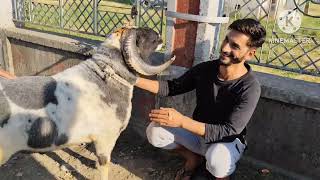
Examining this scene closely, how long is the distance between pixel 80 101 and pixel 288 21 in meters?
2.52

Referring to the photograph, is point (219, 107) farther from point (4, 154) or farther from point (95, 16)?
point (95, 16)

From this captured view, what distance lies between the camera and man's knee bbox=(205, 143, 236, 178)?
3070 millimetres

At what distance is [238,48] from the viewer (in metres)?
2.94

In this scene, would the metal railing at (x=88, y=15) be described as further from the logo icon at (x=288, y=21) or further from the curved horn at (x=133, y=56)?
the logo icon at (x=288, y=21)

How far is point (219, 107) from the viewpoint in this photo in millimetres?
3256

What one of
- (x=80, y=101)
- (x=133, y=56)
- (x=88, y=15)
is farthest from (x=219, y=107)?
(x=88, y=15)

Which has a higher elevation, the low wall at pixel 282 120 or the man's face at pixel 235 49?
the man's face at pixel 235 49

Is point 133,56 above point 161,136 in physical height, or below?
above

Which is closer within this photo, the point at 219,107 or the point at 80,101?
the point at 80,101

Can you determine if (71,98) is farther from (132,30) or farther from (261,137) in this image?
(261,137)

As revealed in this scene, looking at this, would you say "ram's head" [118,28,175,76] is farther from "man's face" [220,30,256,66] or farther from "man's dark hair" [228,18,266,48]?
"man's dark hair" [228,18,266,48]

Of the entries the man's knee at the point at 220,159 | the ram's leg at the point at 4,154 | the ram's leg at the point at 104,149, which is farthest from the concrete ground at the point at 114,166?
the ram's leg at the point at 4,154

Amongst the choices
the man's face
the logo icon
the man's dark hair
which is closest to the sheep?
the man's face

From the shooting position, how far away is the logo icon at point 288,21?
4.01 metres
